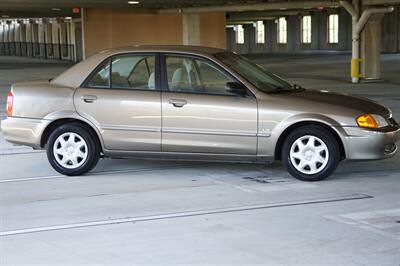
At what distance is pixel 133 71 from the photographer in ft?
24.7

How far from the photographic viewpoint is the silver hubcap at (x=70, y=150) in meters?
7.46

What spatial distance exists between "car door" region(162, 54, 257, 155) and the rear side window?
0.23 metres

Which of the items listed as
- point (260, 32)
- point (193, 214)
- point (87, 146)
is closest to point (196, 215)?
point (193, 214)

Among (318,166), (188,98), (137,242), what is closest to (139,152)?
(188,98)

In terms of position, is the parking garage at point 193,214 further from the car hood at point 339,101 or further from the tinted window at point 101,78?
the tinted window at point 101,78

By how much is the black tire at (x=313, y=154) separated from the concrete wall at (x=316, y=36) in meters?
48.1

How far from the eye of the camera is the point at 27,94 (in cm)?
757

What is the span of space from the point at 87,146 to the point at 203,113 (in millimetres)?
1409

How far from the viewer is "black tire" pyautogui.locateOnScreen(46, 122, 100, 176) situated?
24.4 feet

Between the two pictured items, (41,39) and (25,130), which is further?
(41,39)

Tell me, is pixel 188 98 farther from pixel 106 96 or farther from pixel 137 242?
pixel 137 242

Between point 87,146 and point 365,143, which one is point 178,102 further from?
point 365,143

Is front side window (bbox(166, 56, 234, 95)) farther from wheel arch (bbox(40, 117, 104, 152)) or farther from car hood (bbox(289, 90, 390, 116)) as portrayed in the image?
wheel arch (bbox(40, 117, 104, 152))

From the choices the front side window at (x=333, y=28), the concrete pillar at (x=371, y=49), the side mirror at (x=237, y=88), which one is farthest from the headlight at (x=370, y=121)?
the front side window at (x=333, y=28)
